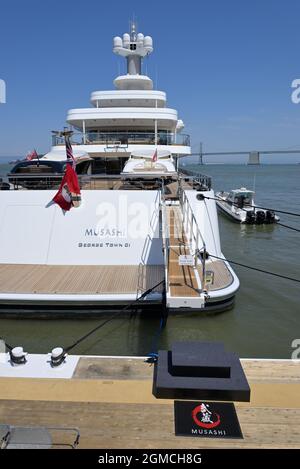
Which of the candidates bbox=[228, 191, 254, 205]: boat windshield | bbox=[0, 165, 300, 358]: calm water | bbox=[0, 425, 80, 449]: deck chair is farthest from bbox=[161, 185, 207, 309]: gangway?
bbox=[228, 191, 254, 205]: boat windshield

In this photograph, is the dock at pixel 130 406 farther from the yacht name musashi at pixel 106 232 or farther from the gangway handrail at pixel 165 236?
the yacht name musashi at pixel 106 232

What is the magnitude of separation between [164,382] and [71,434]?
1.46 metres

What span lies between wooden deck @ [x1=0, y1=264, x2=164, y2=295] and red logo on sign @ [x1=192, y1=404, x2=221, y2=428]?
5.65 m

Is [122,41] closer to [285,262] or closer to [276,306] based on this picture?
[285,262]

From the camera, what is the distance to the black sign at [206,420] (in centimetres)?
435

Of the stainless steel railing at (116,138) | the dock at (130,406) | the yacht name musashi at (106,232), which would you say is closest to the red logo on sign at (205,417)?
the dock at (130,406)

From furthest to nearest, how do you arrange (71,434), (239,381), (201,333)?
(201,333)
(239,381)
(71,434)

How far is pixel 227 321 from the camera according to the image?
10383mm

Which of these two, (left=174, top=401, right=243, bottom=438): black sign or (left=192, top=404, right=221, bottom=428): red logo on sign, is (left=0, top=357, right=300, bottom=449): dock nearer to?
(left=174, top=401, right=243, bottom=438): black sign

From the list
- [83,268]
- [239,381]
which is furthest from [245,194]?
[239,381]

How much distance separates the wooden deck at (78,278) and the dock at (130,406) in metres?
4.60

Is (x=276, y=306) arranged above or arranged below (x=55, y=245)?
below

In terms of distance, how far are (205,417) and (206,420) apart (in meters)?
0.05

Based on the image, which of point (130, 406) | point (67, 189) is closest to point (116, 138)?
point (67, 189)
